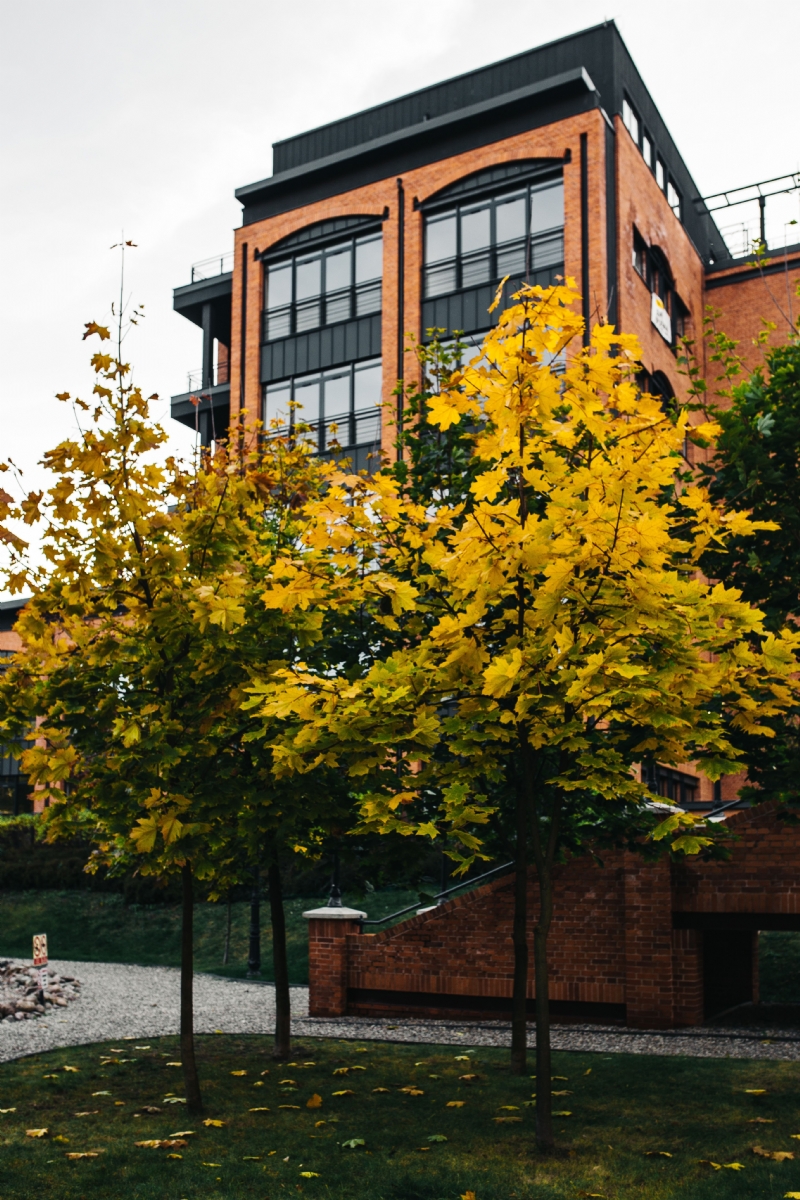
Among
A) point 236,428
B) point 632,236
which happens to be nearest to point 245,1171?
point 236,428

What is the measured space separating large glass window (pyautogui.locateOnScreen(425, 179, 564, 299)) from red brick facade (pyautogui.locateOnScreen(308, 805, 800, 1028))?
16671 millimetres

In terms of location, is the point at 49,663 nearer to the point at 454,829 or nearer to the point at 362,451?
the point at 454,829

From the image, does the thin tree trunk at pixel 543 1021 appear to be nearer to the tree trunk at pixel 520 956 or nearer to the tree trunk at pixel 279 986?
the tree trunk at pixel 520 956

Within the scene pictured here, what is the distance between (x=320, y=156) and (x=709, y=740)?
94.8 feet

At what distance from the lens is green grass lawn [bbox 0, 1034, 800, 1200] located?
659cm

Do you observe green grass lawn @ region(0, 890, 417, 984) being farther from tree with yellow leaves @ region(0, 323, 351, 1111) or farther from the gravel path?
tree with yellow leaves @ region(0, 323, 351, 1111)

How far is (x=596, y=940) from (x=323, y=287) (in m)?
21.8

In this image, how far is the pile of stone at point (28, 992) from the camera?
49.0ft

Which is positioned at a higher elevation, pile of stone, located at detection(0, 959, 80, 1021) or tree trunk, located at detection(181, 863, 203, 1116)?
tree trunk, located at detection(181, 863, 203, 1116)

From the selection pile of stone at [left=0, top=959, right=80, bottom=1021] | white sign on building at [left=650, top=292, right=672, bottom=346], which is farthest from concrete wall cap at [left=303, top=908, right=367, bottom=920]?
white sign on building at [left=650, top=292, right=672, bottom=346]

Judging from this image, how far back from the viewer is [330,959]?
14703 mm

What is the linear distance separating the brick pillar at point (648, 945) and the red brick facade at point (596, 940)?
0.01 m

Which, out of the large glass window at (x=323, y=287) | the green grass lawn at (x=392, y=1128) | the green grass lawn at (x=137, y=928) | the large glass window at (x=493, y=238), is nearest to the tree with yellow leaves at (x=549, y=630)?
the green grass lawn at (x=392, y=1128)

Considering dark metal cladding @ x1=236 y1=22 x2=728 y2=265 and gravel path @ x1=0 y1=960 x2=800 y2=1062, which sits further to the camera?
dark metal cladding @ x1=236 y1=22 x2=728 y2=265
